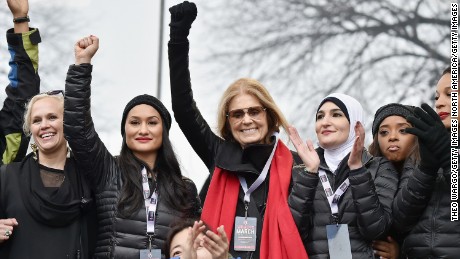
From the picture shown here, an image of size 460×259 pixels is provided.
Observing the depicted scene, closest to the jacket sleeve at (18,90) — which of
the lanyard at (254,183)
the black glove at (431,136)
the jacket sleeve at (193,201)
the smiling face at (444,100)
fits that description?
the jacket sleeve at (193,201)

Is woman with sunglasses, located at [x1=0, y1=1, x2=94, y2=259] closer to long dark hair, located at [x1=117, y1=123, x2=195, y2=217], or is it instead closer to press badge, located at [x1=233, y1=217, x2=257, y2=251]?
long dark hair, located at [x1=117, y1=123, x2=195, y2=217]

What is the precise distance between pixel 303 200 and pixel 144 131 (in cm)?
107

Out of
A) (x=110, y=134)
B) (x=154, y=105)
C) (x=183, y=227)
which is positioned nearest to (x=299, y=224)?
(x=183, y=227)

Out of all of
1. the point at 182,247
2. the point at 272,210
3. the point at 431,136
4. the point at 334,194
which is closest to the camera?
the point at 182,247

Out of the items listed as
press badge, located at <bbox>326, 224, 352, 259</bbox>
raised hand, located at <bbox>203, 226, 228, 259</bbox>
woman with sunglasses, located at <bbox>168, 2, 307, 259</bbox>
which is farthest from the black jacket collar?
raised hand, located at <bbox>203, 226, 228, 259</bbox>

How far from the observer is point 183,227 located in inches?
210

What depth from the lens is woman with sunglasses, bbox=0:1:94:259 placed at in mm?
5711

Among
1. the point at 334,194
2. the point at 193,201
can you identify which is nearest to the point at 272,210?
the point at 334,194

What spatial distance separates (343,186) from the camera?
224 inches

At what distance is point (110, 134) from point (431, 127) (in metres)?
5.76

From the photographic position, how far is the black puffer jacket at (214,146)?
593cm

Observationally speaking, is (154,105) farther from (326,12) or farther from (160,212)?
(326,12)

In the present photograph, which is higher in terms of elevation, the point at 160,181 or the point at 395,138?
the point at 395,138

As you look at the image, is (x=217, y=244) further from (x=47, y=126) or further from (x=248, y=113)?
(x=47, y=126)
